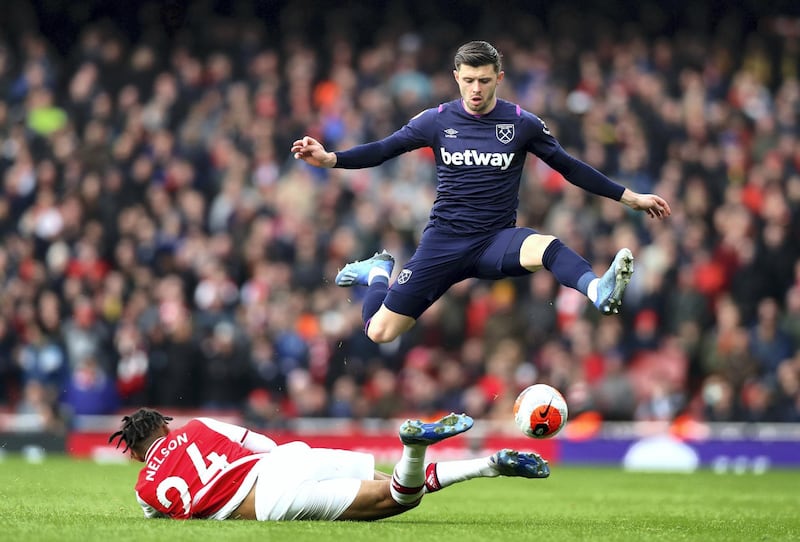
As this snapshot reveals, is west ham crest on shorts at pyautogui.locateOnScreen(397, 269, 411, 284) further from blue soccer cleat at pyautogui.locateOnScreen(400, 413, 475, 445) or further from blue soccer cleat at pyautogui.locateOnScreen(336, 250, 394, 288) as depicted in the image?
blue soccer cleat at pyautogui.locateOnScreen(400, 413, 475, 445)

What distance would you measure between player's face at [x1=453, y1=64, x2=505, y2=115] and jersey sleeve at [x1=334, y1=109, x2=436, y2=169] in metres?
0.35

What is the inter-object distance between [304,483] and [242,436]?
0.51 metres

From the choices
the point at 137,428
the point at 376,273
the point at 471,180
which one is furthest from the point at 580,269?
the point at 137,428

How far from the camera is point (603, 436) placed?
17500mm

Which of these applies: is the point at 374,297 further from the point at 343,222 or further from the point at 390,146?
the point at 343,222

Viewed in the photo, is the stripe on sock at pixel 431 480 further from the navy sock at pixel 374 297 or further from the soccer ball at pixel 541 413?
the navy sock at pixel 374 297

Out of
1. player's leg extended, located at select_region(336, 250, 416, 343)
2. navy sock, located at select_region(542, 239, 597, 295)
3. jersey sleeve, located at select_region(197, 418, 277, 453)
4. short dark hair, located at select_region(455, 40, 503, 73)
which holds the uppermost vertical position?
short dark hair, located at select_region(455, 40, 503, 73)

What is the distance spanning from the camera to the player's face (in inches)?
368

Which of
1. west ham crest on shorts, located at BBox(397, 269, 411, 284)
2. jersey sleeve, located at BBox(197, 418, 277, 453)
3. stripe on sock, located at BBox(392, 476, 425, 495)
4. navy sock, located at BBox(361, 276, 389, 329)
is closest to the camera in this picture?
stripe on sock, located at BBox(392, 476, 425, 495)

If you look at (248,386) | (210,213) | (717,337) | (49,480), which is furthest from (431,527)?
(210,213)

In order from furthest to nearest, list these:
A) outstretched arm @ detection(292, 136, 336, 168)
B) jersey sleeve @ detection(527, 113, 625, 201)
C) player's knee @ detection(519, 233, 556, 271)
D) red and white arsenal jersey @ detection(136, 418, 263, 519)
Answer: jersey sleeve @ detection(527, 113, 625, 201) < outstretched arm @ detection(292, 136, 336, 168) < player's knee @ detection(519, 233, 556, 271) < red and white arsenal jersey @ detection(136, 418, 263, 519)

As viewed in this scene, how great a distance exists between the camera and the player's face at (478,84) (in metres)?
9.34

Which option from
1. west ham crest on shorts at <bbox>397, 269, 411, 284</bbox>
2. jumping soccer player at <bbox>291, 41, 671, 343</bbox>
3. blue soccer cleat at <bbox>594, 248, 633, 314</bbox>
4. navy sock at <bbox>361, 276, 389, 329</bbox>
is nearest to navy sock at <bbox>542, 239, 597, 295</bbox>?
jumping soccer player at <bbox>291, 41, 671, 343</bbox>

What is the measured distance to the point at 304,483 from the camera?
28.0 ft
